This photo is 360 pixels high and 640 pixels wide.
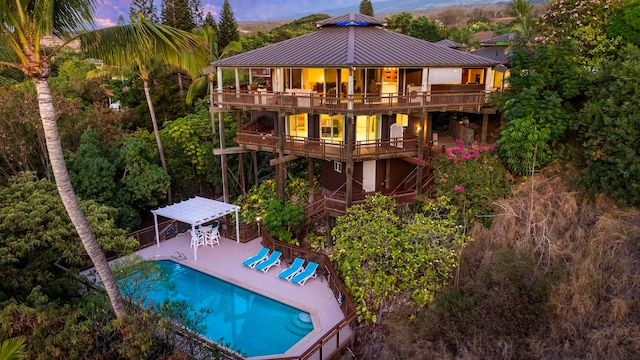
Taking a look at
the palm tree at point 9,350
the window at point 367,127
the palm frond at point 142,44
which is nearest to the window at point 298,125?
the window at point 367,127

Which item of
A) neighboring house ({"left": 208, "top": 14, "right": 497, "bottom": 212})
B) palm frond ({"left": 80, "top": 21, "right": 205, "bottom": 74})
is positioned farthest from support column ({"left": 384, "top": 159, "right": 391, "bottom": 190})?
palm frond ({"left": 80, "top": 21, "right": 205, "bottom": 74})

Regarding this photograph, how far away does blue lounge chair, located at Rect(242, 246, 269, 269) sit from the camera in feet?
57.7

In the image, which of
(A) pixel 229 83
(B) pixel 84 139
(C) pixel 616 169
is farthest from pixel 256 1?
(C) pixel 616 169

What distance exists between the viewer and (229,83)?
1240 inches

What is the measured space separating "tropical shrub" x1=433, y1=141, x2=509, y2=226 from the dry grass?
1275 mm

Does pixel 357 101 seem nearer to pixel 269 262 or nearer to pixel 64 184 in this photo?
pixel 269 262

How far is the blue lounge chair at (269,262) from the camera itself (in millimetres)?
17297

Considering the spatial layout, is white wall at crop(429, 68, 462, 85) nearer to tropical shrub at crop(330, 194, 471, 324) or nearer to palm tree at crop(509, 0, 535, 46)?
palm tree at crop(509, 0, 535, 46)

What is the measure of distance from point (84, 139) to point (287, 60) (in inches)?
449

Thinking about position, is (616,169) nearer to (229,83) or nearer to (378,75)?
(378,75)

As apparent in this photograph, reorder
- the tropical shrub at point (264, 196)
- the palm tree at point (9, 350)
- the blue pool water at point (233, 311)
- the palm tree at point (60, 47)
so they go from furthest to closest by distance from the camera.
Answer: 1. the tropical shrub at point (264, 196)
2. the blue pool water at point (233, 311)
3. the palm tree at point (60, 47)
4. the palm tree at point (9, 350)

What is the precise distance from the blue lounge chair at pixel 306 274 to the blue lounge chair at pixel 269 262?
1.47m

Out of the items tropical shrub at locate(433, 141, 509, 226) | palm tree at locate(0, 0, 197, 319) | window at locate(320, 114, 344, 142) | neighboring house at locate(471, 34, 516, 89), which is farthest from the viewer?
neighboring house at locate(471, 34, 516, 89)

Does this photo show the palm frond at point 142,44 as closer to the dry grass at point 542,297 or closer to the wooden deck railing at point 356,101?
the wooden deck railing at point 356,101
